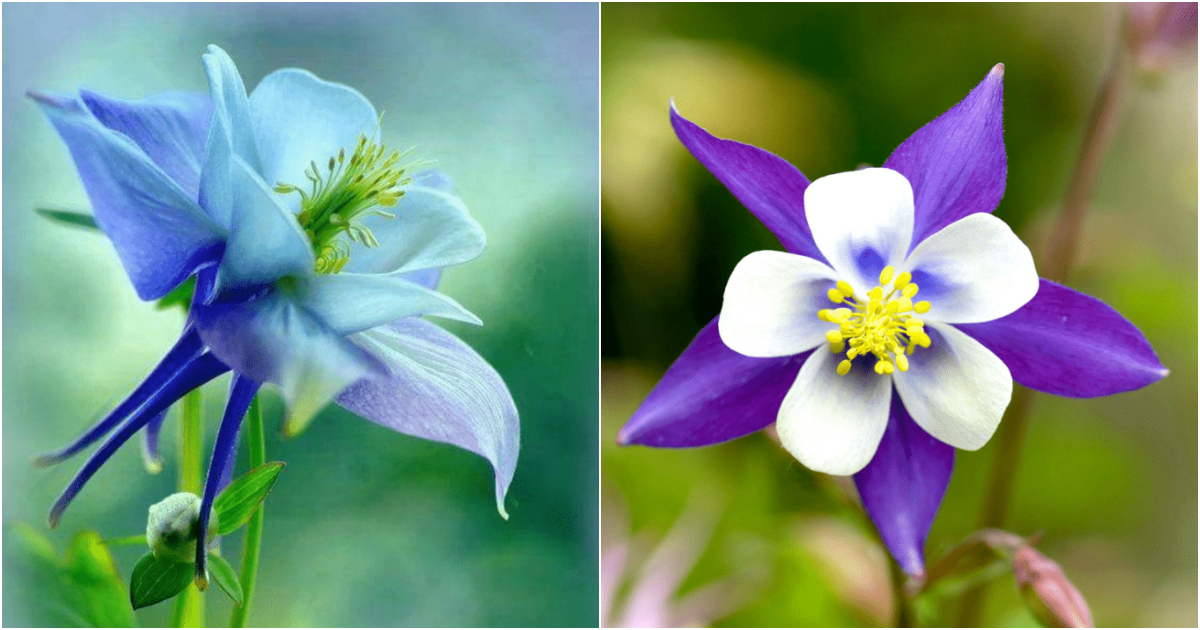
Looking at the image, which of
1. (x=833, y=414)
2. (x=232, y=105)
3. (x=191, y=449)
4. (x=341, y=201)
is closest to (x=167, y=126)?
(x=232, y=105)

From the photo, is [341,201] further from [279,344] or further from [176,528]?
[176,528]

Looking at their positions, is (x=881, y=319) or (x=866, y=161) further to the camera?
(x=866, y=161)

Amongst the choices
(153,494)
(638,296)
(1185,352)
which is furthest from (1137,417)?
(153,494)

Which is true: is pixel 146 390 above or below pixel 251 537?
above

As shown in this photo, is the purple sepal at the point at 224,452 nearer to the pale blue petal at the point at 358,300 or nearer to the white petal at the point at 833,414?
the pale blue petal at the point at 358,300

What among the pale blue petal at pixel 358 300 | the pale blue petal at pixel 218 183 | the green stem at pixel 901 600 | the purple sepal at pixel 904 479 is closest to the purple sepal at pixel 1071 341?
the purple sepal at pixel 904 479

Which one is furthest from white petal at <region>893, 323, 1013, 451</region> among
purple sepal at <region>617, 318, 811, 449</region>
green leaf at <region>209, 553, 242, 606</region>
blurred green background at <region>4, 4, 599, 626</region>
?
green leaf at <region>209, 553, 242, 606</region>

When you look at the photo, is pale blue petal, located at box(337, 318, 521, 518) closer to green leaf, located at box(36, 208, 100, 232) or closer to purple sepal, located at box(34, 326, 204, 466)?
purple sepal, located at box(34, 326, 204, 466)
